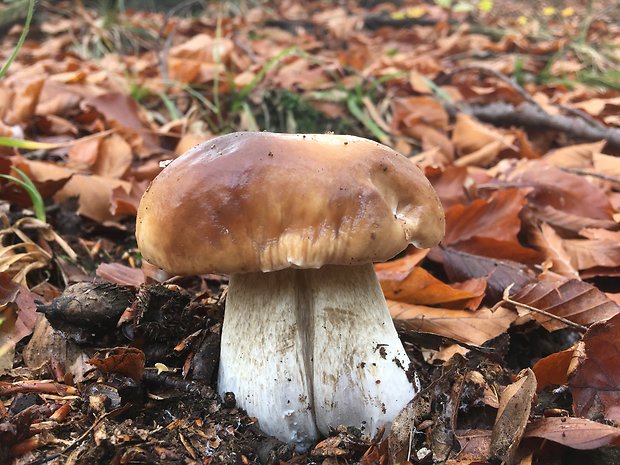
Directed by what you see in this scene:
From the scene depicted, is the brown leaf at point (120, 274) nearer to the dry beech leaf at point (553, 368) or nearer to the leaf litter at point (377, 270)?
the leaf litter at point (377, 270)

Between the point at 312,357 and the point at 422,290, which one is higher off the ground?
the point at 312,357

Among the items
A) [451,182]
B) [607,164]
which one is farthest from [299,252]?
[607,164]

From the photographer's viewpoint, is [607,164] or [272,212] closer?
[272,212]

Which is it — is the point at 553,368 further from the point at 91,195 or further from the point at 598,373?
the point at 91,195

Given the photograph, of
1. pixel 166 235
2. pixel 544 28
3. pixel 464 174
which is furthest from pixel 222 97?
pixel 544 28

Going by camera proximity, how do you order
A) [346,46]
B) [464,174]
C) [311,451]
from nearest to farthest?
[311,451] < [464,174] < [346,46]

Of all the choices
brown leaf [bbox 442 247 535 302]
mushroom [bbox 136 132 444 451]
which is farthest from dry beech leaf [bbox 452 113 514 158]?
mushroom [bbox 136 132 444 451]

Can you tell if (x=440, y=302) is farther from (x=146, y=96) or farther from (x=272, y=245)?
(x=146, y=96)
